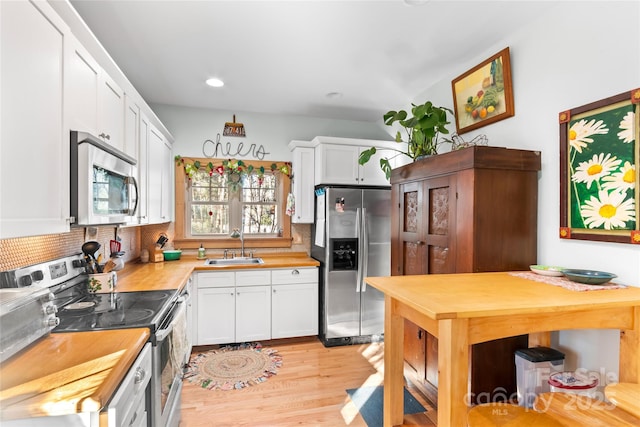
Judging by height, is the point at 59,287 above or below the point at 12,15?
below

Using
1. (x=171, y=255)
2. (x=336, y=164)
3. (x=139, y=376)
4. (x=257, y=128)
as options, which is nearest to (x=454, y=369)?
(x=139, y=376)

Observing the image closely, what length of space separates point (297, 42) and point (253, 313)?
2.59 meters

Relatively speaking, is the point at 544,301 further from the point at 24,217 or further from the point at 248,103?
the point at 248,103

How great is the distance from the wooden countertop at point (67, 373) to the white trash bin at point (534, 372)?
77.1 inches

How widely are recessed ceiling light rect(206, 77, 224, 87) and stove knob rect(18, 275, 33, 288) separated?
2.10 m

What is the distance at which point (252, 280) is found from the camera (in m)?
3.42

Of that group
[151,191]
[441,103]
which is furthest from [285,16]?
[151,191]

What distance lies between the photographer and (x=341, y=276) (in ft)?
11.8

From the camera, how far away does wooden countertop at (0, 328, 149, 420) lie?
911 mm

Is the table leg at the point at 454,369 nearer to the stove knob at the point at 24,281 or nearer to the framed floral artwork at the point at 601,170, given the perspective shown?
the framed floral artwork at the point at 601,170

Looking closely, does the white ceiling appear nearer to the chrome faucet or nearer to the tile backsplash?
the tile backsplash

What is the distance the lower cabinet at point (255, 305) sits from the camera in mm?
3314

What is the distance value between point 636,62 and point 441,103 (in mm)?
1486

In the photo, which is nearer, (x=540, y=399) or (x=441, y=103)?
(x=540, y=399)
